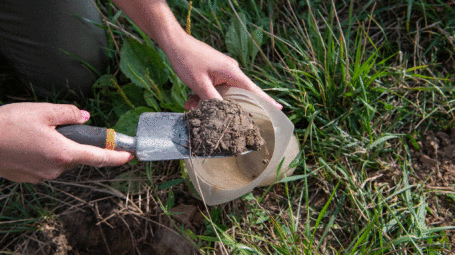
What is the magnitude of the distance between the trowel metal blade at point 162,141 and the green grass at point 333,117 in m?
0.26

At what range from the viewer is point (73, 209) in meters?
1.36

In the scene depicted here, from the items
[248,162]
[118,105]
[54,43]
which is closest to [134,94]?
[118,105]

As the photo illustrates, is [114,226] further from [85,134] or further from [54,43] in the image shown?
[54,43]

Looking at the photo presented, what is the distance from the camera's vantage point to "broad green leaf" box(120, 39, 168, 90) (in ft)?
4.54

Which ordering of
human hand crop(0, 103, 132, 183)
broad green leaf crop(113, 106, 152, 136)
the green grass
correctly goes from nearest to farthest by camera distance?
human hand crop(0, 103, 132, 183)
the green grass
broad green leaf crop(113, 106, 152, 136)

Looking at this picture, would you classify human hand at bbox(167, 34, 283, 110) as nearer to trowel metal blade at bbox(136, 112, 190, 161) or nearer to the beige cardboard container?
the beige cardboard container

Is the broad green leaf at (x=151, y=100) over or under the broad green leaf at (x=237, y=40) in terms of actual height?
under

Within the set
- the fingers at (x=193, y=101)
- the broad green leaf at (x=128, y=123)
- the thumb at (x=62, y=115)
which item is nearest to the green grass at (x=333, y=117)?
the broad green leaf at (x=128, y=123)

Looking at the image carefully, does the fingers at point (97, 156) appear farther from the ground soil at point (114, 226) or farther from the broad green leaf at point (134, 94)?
the broad green leaf at point (134, 94)

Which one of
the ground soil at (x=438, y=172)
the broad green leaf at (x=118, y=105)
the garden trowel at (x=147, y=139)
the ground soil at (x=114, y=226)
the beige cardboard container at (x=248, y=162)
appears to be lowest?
the ground soil at (x=438, y=172)

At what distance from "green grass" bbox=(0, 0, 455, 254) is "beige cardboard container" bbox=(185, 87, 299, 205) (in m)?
0.09

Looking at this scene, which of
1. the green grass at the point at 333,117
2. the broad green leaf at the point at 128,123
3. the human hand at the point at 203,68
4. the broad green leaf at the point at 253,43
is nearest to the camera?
the human hand at the point at 203,68

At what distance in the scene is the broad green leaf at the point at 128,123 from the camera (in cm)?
131

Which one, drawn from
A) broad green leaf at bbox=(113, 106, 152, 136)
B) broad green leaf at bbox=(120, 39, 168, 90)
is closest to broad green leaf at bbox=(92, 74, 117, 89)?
broad green leaf at bbox=(120, 39, 168, 90)
